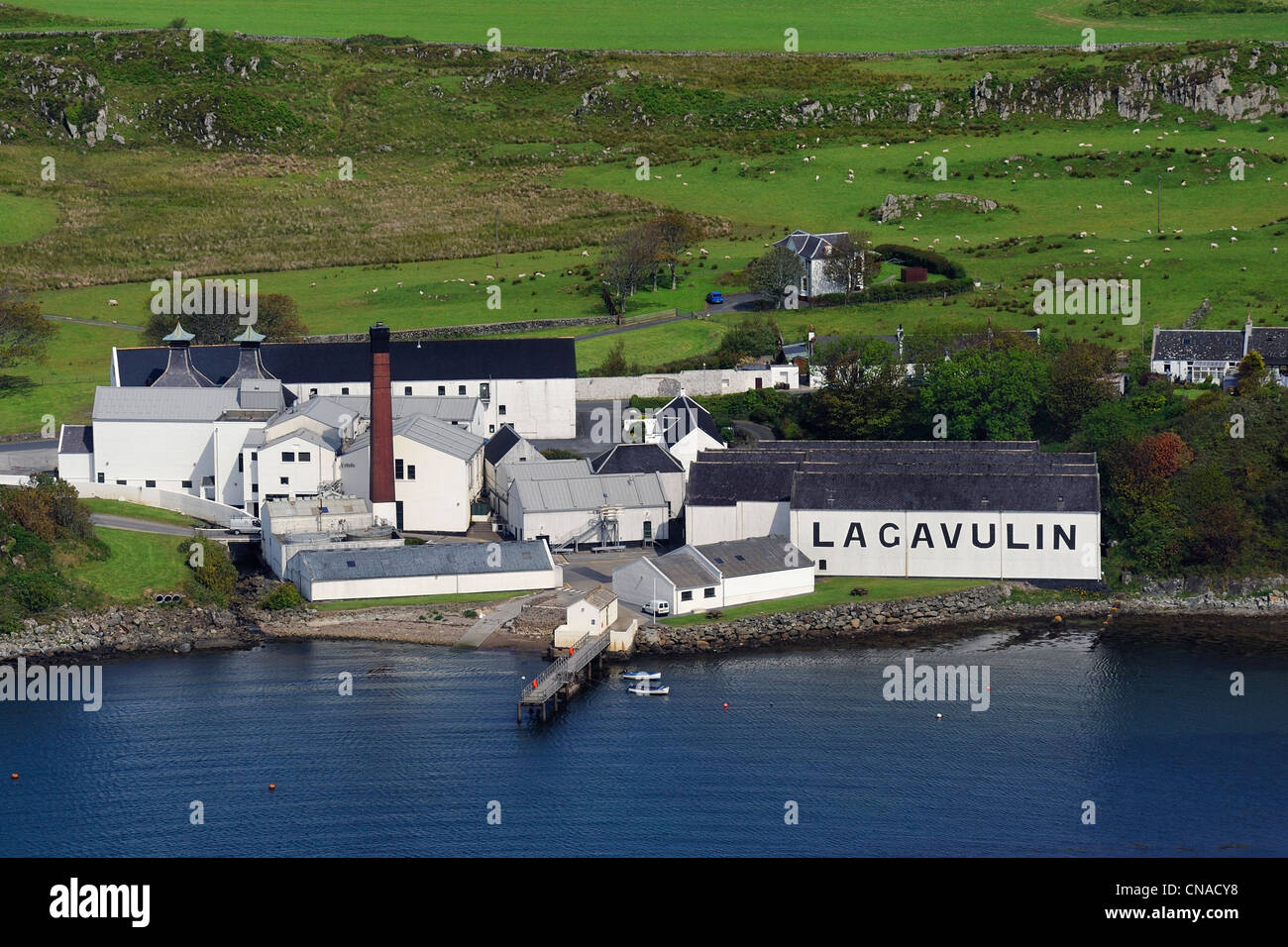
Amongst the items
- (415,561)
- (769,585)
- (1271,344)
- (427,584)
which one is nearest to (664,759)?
(769,585)

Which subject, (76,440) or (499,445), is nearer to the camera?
(76,440)

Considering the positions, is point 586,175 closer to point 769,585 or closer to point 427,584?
point 427,584

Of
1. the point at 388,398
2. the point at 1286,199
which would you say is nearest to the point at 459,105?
the point at 1286,199

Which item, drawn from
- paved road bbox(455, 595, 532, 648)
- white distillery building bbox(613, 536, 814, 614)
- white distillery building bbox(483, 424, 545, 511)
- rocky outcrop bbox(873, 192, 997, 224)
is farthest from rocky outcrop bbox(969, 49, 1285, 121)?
paved road bbox(455, 595, 532, 648)

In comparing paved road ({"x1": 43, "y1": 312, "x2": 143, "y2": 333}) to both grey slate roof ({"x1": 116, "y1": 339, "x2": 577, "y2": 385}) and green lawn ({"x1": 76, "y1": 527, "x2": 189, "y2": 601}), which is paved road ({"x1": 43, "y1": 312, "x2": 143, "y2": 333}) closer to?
grey slate roof ({"x1": 116, "y1": 339, "x2": 577, "y2": 385})

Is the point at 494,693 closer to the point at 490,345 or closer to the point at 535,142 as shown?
the point at 490,345

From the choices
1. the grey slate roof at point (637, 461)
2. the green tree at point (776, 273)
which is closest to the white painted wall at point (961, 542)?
the grey slate roof at point (637, 461)

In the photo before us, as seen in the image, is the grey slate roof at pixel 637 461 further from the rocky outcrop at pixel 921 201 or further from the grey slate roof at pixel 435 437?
the rocky outcrop at pixel 921 201

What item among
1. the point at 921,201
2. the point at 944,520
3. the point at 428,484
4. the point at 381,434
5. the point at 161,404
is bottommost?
the point at 944,520
